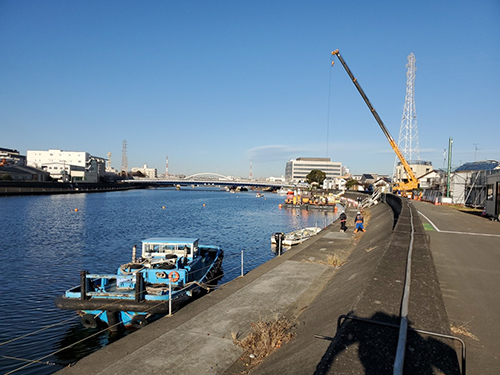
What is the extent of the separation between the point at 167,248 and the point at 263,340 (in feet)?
35.0

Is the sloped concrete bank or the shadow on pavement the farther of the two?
the sloped concrete bank

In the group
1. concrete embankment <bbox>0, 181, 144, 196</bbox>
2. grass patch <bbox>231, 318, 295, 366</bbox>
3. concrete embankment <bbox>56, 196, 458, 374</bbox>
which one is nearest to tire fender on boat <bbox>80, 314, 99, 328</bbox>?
concrete embankment <bbox>56, 196, 458, 374</bbox>

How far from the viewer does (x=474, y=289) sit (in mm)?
10234

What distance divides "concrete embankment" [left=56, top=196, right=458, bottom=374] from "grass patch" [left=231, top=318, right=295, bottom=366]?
0.62 ft

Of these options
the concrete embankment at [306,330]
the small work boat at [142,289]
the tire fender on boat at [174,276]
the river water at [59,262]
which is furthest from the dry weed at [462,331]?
the tire fender on boat at [174,276]

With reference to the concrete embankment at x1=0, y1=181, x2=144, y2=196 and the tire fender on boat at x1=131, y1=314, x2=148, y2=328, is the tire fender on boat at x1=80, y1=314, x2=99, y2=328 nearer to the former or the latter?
the tire fender on boat at x1=131, y1=314, x2=148, y2=328

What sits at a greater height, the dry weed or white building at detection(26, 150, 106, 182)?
white building at detection(26, 150, 106, 182)

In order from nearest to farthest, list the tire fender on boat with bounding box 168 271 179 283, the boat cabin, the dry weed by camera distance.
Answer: the dry weed → the tire fender on boat with bounding box 168 271 179 283 → the boat cabin

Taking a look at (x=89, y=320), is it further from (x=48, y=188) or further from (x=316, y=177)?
(x=316, y=177)

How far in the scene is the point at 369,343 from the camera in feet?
17.1

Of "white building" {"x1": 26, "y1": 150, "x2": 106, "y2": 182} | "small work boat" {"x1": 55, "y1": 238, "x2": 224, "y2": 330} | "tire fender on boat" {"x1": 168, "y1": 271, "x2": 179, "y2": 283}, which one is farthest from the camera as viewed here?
"white building" {"x1": 26, "y1": 150, "x2": 106, "y2": 182}

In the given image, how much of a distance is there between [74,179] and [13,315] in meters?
144

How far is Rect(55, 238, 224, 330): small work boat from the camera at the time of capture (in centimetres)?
1209

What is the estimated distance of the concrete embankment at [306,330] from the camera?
5.03 meters
